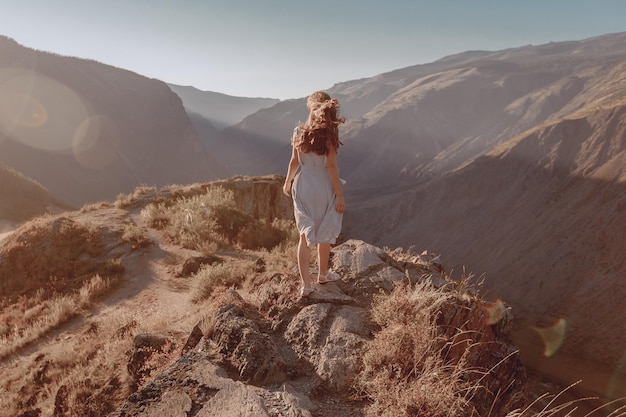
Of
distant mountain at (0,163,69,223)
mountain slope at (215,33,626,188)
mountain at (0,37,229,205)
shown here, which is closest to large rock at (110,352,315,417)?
distant mountain at (0,163,69,223)

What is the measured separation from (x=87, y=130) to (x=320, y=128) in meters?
81.9

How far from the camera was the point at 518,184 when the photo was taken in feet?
221

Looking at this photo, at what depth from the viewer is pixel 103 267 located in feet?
26.5

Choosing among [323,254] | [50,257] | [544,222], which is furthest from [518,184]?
[323,254]

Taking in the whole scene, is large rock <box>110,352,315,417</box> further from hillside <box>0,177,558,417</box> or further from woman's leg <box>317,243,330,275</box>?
woman's leg <box>317,243,330,275</box>

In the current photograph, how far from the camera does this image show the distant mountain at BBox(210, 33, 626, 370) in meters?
45.0

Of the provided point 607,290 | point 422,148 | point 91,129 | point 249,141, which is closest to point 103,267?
point 607,290

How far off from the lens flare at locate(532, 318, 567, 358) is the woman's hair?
4326cm

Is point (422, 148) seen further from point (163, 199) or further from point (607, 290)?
point (163, 199)

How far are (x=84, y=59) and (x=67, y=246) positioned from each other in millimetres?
99119

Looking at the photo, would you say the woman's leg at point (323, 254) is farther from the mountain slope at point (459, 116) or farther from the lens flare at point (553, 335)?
the mountain slope at point (459, 116)

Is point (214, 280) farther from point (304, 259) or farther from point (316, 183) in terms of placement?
point (316, 183)

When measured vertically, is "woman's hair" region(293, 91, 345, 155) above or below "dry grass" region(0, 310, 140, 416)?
above

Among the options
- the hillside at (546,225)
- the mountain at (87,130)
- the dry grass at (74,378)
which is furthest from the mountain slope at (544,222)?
the mountain at (87,130)
